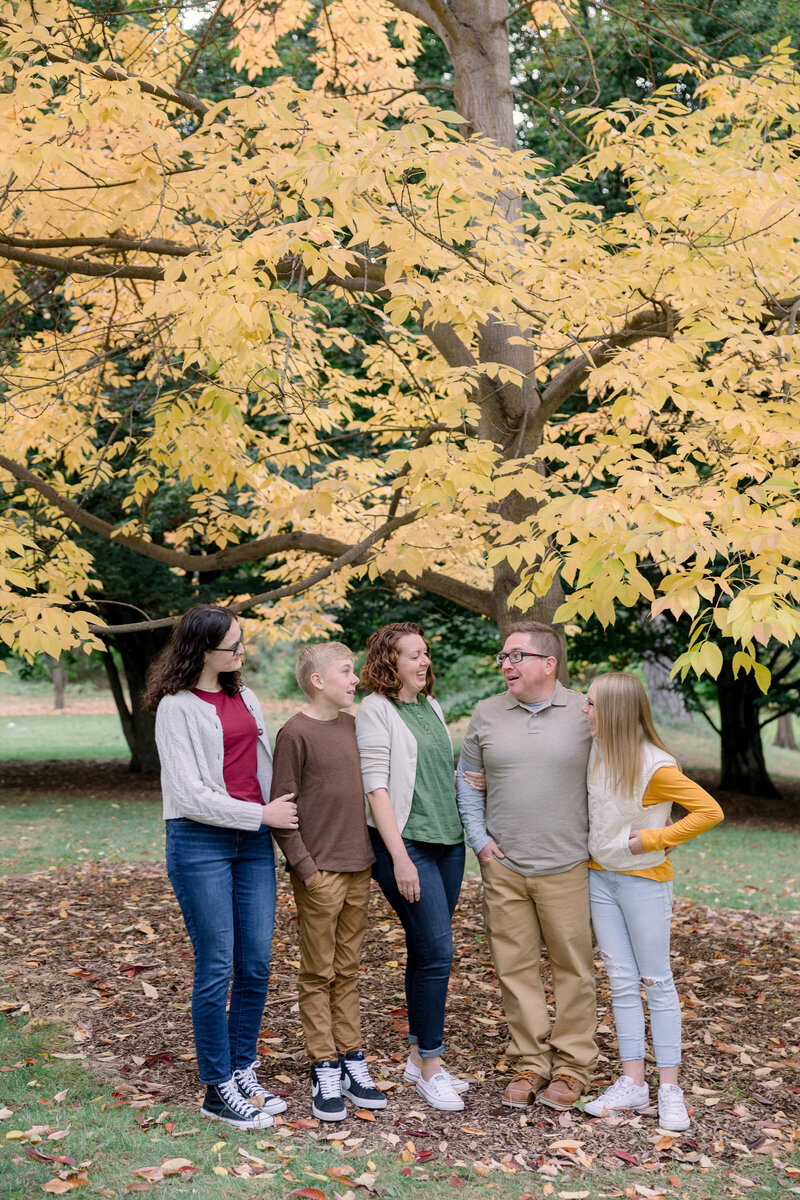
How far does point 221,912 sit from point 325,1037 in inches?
25.4

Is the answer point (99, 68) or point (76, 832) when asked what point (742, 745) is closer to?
point (76, 832)

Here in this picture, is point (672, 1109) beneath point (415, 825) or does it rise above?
beneath

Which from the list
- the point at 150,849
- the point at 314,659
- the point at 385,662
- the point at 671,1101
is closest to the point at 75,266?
the point at 314,659

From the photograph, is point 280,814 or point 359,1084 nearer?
point 280,814

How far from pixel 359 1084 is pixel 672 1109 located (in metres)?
1.19

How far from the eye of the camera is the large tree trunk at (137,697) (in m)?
16.2

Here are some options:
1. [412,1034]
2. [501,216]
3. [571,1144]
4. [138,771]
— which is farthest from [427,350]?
[138,771]

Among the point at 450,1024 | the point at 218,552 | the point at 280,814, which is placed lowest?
the point at 450,1024

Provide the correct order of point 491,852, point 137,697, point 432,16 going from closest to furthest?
point 491,852, point 432,16, point 137,697

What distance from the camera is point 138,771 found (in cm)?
1784

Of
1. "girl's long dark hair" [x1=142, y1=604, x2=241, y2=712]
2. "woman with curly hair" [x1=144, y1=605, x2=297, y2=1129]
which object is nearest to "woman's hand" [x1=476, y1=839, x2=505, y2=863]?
"woman with curly hair" [x1=144, y1=605, x2=297, y2=1129]

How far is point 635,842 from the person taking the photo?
3.90 m

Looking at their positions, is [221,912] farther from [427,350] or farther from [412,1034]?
[427,350]

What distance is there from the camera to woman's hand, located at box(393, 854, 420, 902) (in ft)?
12.7
